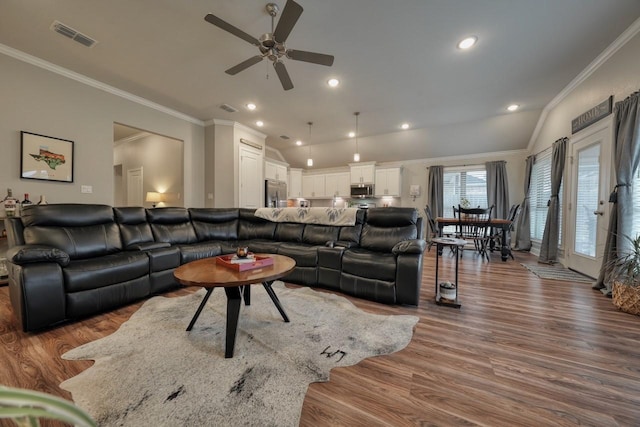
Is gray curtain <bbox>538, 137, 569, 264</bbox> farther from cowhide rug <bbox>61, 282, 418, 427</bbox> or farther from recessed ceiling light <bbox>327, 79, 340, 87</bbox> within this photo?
recessed ceiling light <bbox>327, 79, 340, 87</bbox>

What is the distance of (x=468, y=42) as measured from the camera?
2863 mm

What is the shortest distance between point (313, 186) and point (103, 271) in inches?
256

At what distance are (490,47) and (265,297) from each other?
3966 millimetres

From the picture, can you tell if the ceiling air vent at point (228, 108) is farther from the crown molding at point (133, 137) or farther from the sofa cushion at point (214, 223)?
the crown molding at point (133, 137)

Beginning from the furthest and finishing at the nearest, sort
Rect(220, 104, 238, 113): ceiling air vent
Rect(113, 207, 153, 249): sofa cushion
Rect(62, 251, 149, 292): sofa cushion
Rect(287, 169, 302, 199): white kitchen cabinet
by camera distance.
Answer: Rect(287, 169, 302, 199): white kitchen cabinet
Rect(220, 104, 238, 113): ceiling air vent
Rect(113, 207, 153, 249): sofa cushion
Rect(62, 251, 149, 292): sofa cushion

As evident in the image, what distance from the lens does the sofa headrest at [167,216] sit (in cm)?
352

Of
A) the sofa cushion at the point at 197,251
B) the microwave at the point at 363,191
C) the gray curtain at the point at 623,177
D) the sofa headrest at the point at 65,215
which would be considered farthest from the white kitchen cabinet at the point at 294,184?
the gray curtain at the point at 623,177

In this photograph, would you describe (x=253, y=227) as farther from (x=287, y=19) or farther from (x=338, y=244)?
(x=287, y=19)

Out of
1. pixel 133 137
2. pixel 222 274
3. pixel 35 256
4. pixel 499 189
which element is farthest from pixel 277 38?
pixel 133 137

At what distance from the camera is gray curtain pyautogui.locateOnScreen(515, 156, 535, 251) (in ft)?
18.5

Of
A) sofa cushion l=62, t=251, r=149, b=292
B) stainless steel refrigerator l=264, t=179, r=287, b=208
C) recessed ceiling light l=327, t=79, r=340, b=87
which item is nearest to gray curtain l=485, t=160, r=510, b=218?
recessed ceiling light l=327, t=79, r=340, b=87

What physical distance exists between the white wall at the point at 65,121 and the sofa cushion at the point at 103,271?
1.98 metres

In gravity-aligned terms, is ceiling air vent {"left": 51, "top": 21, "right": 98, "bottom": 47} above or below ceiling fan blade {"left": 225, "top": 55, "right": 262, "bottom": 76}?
above

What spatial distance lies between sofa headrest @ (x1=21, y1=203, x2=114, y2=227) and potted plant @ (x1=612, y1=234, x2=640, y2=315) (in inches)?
224
